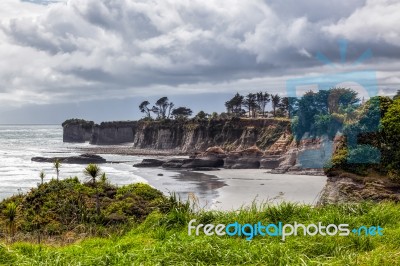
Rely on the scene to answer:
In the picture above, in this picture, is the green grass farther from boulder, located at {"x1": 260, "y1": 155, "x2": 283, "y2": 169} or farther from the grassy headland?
boulder, located at {"x1": 260, "y1": 155, "x2": 283, "y2": 169}

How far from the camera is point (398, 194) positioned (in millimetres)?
20750

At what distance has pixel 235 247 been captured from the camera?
916 cm

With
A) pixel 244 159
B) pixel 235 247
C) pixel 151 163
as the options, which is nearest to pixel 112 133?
pixel 151 163

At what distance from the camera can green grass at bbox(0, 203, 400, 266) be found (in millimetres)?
8258

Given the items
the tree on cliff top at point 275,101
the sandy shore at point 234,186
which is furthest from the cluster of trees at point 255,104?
the sandy shore at point 234,186

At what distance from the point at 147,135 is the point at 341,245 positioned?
395 feet

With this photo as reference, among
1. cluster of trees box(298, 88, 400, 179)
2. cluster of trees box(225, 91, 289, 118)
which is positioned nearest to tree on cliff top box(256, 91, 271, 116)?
cluster of trees box(225, 91, 289, 118)

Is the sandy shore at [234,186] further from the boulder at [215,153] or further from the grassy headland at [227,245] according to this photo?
the grassy headland at [227,245]

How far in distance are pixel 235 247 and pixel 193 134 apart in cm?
9925

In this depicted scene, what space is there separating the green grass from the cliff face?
75196 mm

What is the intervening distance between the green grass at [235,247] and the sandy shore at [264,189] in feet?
63.1

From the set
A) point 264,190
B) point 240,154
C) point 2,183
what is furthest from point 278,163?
point 2,183

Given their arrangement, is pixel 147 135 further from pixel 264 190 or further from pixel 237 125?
pixel 264 190

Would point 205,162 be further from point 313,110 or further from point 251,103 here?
point 251,103
